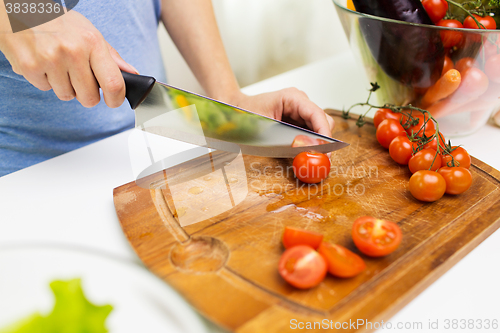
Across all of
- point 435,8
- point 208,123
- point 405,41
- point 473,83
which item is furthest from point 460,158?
point 208,123

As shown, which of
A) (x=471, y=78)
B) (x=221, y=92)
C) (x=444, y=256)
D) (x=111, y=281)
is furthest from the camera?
(x=221, y=92)

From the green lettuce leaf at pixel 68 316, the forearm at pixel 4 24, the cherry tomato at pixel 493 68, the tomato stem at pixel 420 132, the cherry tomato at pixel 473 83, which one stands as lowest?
the tomato stem at pixel 420 132

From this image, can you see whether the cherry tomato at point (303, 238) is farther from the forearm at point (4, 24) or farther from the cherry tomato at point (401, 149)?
the forearm at point (4, 24)

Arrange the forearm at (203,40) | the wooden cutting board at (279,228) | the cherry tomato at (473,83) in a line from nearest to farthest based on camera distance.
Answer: the wooden cutting board at (279,228) < the cherry tomato at (473,83) < the forearm at (203,40)

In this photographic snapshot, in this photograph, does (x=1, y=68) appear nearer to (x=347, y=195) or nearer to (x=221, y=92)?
(x=221, y=92)

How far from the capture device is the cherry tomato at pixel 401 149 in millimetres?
897

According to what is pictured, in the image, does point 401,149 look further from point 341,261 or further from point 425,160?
point 341,261

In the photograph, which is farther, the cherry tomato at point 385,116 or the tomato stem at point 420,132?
the cherry tomato at point 385,116

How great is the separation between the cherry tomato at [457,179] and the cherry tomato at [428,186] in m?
0.03

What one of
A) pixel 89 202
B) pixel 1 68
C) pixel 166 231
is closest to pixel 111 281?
pixel 166 231

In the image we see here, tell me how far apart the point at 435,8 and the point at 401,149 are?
0.43 m

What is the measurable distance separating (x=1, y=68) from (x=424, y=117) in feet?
3.68

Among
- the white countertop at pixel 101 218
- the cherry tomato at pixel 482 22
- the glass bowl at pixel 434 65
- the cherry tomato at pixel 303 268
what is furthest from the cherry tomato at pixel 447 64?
the cherry tomato at pixel 303 268

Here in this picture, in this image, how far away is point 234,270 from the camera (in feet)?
2.05
